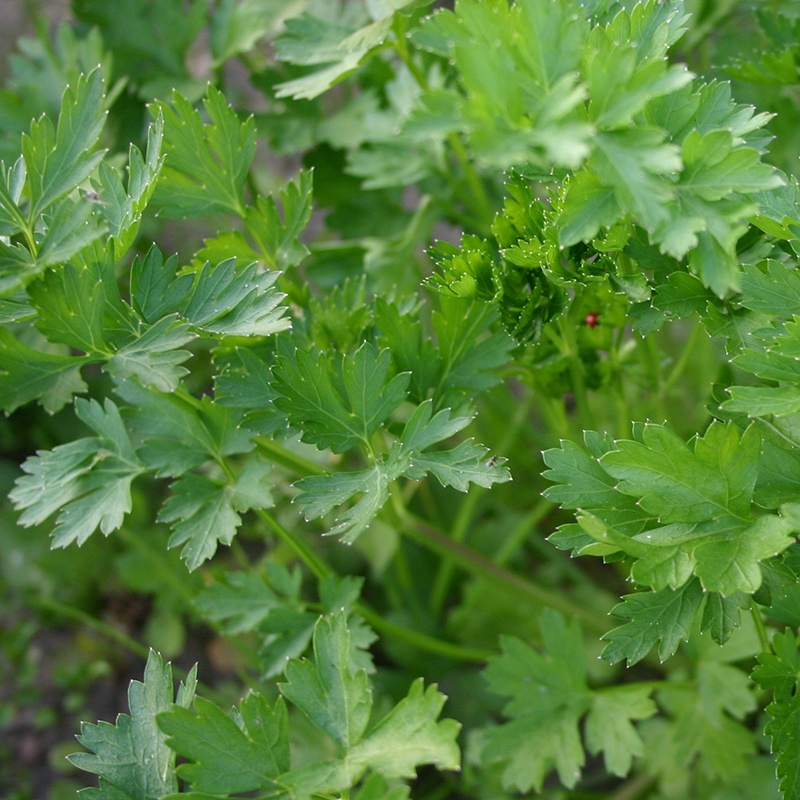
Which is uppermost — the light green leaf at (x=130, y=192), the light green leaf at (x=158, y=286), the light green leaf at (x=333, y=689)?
the light green leaf at (x=130, y=192)

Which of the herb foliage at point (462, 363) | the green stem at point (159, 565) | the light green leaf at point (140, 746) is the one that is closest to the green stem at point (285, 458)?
the herb foliage at point (462, 363)

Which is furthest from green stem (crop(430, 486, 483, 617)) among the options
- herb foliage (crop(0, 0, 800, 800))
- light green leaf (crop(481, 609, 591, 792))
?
light green leaf (crop(481, 609, 591, 792))

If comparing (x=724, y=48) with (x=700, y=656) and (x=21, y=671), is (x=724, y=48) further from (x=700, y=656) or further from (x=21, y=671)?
(x=21, y=671)

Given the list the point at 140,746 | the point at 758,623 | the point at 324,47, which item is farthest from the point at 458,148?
the point at 140,746

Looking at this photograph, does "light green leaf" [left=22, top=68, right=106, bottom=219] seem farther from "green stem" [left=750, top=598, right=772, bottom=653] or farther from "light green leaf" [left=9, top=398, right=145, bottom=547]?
"green stem" [left=750, top=598, right=772, bottom=653]

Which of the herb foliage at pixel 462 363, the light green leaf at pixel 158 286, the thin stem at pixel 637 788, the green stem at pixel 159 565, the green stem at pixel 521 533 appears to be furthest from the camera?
the green stem at pixel 159 565

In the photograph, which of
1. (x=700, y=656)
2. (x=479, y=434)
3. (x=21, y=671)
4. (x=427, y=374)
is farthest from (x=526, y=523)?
(x=21, y=671)

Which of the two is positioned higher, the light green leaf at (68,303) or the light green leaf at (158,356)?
the light green leaf at (68,303)

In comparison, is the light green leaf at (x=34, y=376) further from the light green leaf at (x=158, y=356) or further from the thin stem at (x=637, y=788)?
the thin stem at (x=637, y=788)

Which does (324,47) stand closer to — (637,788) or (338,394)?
(338,394)
